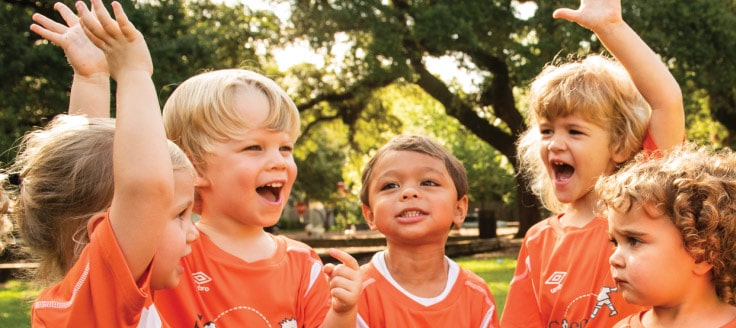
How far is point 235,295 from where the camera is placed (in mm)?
3082

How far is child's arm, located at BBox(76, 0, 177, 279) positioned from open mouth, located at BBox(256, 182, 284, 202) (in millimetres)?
935

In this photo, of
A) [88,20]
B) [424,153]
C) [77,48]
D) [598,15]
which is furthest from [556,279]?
[77,48]

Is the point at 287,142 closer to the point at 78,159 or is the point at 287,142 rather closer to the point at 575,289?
the point at 78,159

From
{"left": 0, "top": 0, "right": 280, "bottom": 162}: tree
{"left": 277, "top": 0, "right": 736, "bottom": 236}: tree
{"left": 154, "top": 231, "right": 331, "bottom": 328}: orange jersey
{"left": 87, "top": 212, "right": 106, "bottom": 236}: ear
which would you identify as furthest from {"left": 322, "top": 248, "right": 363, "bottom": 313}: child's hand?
{"left": 277, "top": 0, "right": 736, "bottom": 236}: tree

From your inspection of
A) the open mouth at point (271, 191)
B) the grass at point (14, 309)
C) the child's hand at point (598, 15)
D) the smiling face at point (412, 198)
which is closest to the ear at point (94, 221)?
the open mouth at point (271, 191)

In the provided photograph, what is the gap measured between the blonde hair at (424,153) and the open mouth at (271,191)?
0.51 meters

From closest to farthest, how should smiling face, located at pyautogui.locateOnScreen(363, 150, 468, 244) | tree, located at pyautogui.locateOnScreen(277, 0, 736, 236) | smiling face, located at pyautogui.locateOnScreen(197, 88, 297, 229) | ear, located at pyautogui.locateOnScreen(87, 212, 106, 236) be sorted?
ear, located at pyautogui.locateOnScreen(87, 212, 106, 236), smiling face, located at pyautogui.locateOnScreen(197, 88, 297, 229), smiling face, located at pyautogui.locateOnScreen(363, 150, 468, 244), tree, located at pyautogui.locateOnScreen(277, 0, 736, 236)

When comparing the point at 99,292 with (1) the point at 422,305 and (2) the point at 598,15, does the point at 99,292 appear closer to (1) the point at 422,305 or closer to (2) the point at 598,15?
(1) the point at 422,305

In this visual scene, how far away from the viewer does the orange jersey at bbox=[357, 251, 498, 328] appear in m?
3.38

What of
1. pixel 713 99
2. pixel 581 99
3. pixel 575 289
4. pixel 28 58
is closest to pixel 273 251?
pixel 575 289

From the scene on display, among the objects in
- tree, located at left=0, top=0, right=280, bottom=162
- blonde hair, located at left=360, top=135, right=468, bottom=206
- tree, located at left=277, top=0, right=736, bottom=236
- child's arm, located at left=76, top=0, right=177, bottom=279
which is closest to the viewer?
child's arm, located at left=76, top=0, right=177, bottom=279

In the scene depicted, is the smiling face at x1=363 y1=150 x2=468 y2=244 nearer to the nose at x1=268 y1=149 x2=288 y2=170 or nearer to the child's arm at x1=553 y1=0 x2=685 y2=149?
the nose at x1=268 y1=149 x2=288 y2=170

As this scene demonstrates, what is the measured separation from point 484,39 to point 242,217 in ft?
53.8

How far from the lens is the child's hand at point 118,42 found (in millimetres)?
2338
